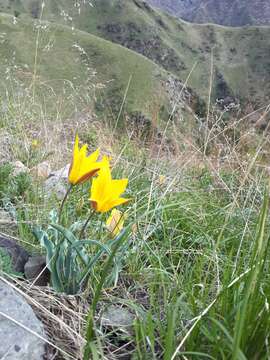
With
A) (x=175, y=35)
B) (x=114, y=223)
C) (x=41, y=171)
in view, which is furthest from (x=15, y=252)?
(x=175, y=35)

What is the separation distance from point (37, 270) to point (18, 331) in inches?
13.2

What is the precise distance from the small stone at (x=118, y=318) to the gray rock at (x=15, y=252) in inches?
11.6

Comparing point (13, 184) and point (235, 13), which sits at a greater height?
Result: point (235, 13)

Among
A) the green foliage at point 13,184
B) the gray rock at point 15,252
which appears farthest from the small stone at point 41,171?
the gray rock at point 15,252

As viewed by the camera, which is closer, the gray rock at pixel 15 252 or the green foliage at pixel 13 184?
the gray rock at pixel 15 252

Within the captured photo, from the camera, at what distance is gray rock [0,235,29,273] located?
4.10 feet

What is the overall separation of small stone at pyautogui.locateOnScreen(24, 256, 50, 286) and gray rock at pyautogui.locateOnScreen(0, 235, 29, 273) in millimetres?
31

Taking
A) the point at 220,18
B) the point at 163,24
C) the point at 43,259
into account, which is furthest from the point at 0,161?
the point at 220,18

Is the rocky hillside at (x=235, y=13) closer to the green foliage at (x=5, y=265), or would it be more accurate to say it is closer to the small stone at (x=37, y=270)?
the small stone at (x=37, y=270)

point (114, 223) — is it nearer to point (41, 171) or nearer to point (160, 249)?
point (160, 249)

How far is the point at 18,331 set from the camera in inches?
36.0

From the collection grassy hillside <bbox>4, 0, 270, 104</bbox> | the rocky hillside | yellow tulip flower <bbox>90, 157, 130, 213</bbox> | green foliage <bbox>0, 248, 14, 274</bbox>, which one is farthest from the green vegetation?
the rocky hillside

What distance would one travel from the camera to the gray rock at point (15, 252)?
4.10 feet

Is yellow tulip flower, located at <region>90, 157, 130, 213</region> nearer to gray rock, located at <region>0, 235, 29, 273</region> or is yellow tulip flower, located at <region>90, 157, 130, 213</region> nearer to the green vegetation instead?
the green vegetation
